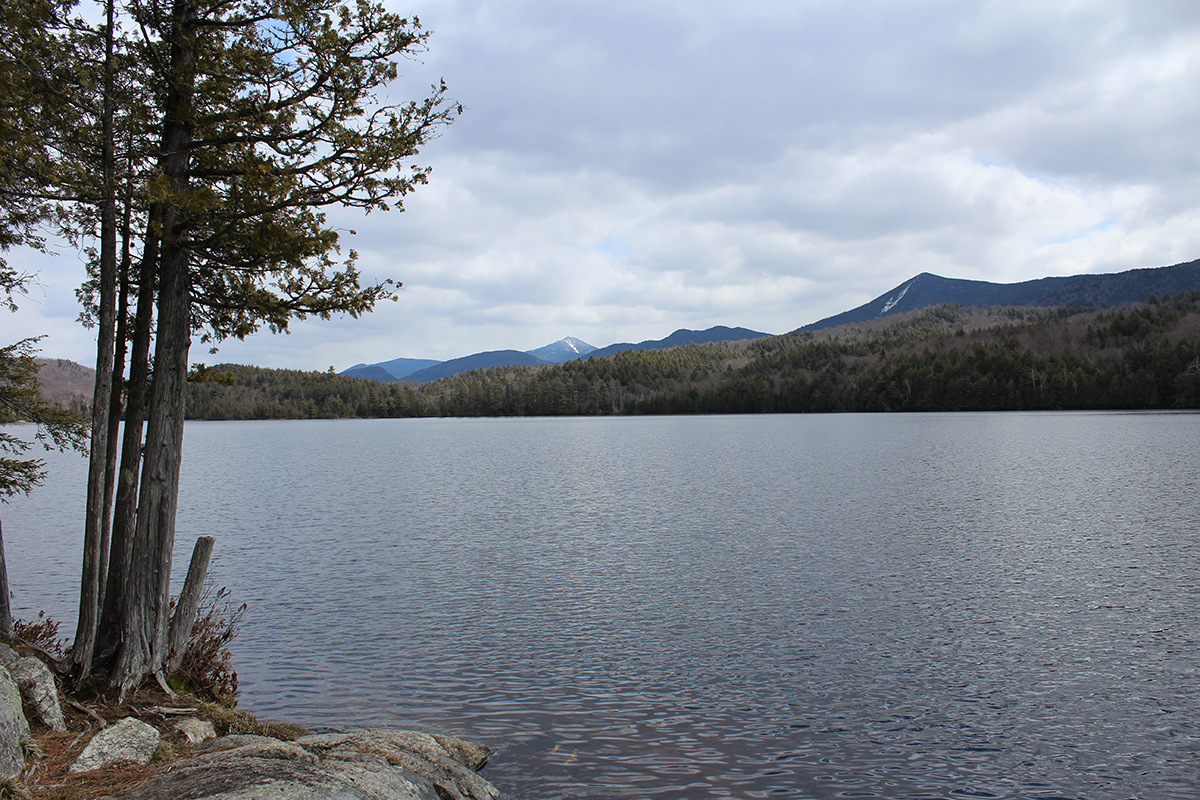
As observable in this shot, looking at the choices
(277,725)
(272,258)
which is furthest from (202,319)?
(277,725)

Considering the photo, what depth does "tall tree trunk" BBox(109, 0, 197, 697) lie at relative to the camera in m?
11.1

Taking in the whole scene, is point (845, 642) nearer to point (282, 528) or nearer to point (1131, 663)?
point (1131, 663)

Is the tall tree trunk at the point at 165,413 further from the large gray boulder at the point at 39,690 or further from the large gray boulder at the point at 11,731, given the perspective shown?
the large gray boulder at the point at 11,731

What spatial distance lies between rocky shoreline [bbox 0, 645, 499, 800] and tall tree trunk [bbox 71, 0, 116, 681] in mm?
1221

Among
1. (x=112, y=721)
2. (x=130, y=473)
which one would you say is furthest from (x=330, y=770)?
(x=130, y=473)

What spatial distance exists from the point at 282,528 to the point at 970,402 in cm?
18596

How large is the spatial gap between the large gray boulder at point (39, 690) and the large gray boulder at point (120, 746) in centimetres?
101

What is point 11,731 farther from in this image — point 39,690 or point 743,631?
point 743,631

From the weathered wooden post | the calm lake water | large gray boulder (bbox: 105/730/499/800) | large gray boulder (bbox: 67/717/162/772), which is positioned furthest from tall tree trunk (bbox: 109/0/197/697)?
large gray boulder (bbox: 105/730/499/800)

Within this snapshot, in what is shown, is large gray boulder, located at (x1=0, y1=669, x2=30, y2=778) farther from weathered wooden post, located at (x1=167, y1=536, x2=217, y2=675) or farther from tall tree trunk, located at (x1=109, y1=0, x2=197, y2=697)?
weathered wooden post, located at (x1=167, y1=536, x2=217, y2=675)

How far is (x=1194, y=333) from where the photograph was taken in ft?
602

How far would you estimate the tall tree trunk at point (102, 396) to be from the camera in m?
10.9

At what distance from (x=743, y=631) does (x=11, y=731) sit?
12.8 metres

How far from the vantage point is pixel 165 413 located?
11.1 metres
